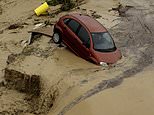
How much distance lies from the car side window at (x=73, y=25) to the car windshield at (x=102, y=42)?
0.95 m

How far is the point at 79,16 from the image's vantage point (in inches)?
730

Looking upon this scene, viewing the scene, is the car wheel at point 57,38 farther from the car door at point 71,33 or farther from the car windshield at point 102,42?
the car windshield at point 102,42

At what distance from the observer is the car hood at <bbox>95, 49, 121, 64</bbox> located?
660 inches

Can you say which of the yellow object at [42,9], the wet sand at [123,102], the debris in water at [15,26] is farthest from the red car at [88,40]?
the yellow object at [42,9]

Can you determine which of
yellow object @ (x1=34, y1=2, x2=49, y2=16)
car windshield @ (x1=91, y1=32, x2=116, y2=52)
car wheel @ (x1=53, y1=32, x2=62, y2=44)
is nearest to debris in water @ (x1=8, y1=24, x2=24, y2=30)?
yellow object @ (x1=34, y1=2, x2=49, y2=16)

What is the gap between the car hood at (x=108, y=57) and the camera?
16777mm

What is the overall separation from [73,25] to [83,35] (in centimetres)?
85

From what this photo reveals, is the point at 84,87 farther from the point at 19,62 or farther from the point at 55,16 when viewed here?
the point at 55,16

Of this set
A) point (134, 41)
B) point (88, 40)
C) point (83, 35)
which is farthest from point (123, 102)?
point (134, 41)

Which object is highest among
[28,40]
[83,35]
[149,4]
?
[83,35]

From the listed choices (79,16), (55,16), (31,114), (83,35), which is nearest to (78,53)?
(83,35)

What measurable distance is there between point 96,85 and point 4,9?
14873 millimetres

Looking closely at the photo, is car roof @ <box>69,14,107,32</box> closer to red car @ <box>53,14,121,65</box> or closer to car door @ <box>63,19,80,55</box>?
red car @ <box>53,14,121,65</box>

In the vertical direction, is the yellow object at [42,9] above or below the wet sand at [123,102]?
below
